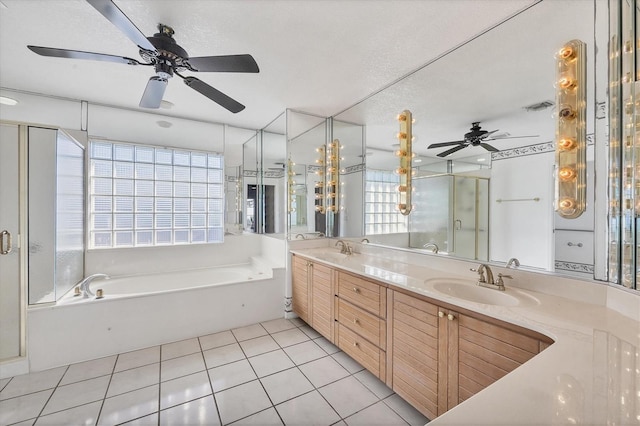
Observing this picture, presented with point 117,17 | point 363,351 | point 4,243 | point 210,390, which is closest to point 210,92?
point 117,17

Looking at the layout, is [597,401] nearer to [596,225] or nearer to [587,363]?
[587,363]

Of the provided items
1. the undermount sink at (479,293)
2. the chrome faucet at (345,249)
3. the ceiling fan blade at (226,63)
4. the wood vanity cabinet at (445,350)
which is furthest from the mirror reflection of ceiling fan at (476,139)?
the ceiling fan blade at (226,63)

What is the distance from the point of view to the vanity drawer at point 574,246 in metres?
1.37

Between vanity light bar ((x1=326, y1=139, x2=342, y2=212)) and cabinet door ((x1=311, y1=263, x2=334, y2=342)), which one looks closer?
cabinet door ((x1=311, y1=263, x2=334, y2=342))

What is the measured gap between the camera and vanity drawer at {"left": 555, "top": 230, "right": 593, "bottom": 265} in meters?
1.37

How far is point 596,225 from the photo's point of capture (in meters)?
1.33

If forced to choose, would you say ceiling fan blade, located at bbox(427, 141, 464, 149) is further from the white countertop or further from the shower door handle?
the shower door handle

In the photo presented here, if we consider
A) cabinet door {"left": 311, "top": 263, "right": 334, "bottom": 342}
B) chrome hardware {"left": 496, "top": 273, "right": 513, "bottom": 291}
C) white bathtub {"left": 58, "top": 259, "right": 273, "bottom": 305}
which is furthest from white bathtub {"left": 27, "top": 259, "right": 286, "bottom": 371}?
chrome hardware {"left": 496, "top": 273, "right": 513, "bottom": 291}

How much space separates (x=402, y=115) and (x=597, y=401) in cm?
233

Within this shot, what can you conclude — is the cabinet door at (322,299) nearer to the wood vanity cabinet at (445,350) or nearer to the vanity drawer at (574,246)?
the wood vanity cabinet at (445,350)

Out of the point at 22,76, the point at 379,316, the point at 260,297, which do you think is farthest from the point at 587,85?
the point at 22,76

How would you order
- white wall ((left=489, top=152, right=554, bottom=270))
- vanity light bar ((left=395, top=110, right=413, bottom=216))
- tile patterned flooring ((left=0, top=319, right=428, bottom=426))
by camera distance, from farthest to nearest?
vanity light bar ((left=395, top=110, right=413, bottom=216)) → tile patterned flooring ((left=0, top=319, right=428, bottom=426)) → white wall ((left=489, top=152, right=554, bottom=270))

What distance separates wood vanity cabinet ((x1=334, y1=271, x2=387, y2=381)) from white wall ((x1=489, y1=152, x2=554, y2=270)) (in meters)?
0.88

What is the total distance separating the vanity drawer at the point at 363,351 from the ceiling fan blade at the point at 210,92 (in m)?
2.19
